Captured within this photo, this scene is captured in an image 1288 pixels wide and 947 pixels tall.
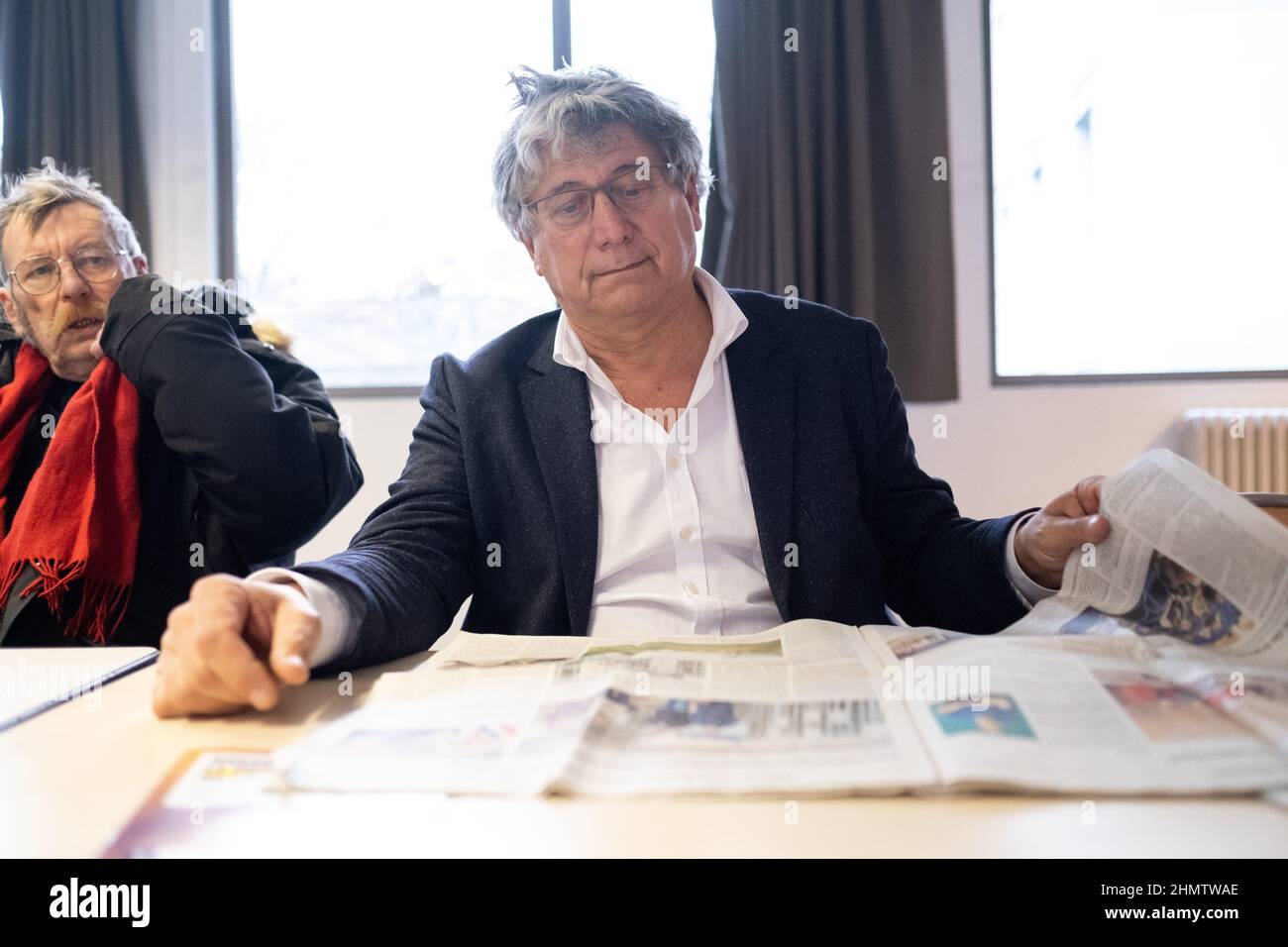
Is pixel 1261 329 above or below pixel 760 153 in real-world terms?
below

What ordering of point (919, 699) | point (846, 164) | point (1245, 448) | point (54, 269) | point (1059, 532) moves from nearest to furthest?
point (919, 699) → point (1059, 532) → point (54, 269) → point (1245, 448) → point (846, 164)

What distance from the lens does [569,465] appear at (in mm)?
1365

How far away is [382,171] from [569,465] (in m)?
2.93

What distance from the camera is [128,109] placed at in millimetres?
3738

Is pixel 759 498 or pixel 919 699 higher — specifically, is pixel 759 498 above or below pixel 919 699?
above

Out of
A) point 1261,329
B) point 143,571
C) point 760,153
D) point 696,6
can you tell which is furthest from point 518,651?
point 1261,329

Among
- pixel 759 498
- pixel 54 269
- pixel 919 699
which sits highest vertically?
pixel 54 269

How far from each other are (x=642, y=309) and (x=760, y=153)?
2.32 m

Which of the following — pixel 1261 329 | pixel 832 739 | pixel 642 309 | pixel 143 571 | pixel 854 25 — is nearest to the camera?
pixel 832 739

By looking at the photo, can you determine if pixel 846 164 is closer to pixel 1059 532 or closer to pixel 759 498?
pixel 759 498

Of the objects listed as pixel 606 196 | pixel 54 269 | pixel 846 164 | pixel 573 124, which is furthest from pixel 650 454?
pixel 846 164

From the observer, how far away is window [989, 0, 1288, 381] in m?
3.71

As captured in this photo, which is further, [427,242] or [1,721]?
[427,242]
